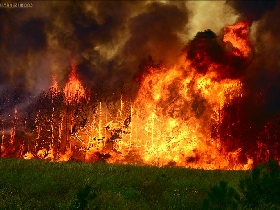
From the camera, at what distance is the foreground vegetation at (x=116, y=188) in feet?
28.0

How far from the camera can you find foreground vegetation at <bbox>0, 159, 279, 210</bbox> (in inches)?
336

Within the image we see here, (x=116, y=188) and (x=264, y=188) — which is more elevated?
(x=264, y=188)

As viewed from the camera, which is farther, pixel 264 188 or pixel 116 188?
pixel 116 188

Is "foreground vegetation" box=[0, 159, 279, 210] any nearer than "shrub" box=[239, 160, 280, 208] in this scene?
Yes

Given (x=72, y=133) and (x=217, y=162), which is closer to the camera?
(x=217, y=162)

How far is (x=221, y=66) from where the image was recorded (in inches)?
1754

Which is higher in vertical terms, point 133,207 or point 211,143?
point 211,143

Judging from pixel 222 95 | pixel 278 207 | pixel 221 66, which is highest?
pixel 221 66

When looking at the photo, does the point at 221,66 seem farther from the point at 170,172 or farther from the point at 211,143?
the point at 170,172

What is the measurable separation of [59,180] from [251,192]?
6.89 m

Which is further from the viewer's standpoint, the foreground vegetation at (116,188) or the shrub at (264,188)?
→ the shrub at (264,188)

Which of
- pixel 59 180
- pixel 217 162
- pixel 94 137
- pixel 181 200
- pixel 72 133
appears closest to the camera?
pixel 181 200

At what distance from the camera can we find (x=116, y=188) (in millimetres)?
11711

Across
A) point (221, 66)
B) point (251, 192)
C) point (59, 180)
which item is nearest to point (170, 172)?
point (59, 180)
